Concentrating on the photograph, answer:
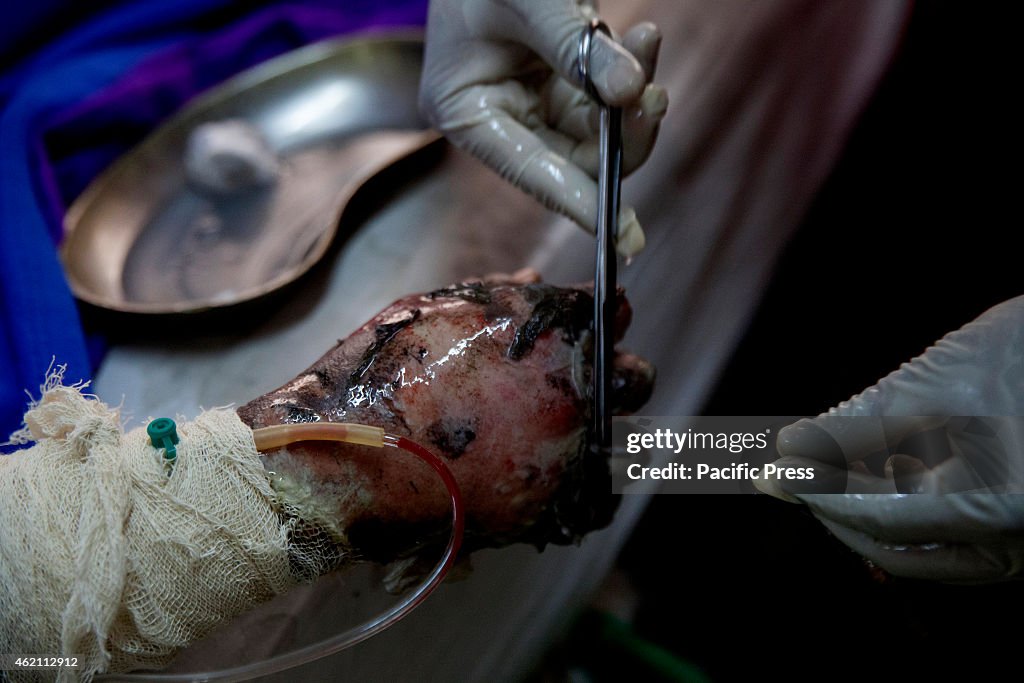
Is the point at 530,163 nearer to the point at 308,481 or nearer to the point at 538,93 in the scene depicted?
the point at 538,93

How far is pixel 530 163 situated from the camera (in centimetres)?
87

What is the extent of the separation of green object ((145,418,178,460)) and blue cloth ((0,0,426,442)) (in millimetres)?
428

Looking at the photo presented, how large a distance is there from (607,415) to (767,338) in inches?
20.6

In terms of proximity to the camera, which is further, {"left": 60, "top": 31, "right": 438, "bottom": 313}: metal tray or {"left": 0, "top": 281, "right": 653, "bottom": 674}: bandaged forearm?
{"left": 60, "top": 31, "right": 438, "bottom": 313}: metal tray

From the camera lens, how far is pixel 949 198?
0.99m

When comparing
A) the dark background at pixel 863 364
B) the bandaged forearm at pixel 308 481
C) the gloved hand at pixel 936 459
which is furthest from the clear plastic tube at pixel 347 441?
the dark background at pixel 863 364

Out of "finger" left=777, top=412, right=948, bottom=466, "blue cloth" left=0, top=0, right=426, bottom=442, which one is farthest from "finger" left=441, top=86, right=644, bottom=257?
"blue cloth" left=0, top=0, right=426, bottom=442

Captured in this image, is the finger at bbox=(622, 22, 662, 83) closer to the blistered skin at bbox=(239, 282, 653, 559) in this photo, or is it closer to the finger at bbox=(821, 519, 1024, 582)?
the blistered skin at bbox=(239, 282, 653, 559)

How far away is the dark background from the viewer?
86 cm

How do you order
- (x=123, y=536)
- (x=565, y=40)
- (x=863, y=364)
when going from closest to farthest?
(x=123, y=536), (x=565, y=40), (x=863, y=364)

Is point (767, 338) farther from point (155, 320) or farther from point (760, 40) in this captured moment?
point (155, 320)

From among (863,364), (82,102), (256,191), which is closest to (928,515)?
(863,364)

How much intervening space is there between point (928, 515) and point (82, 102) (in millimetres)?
1479

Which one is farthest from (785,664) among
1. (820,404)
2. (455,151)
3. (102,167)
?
(102,167)
